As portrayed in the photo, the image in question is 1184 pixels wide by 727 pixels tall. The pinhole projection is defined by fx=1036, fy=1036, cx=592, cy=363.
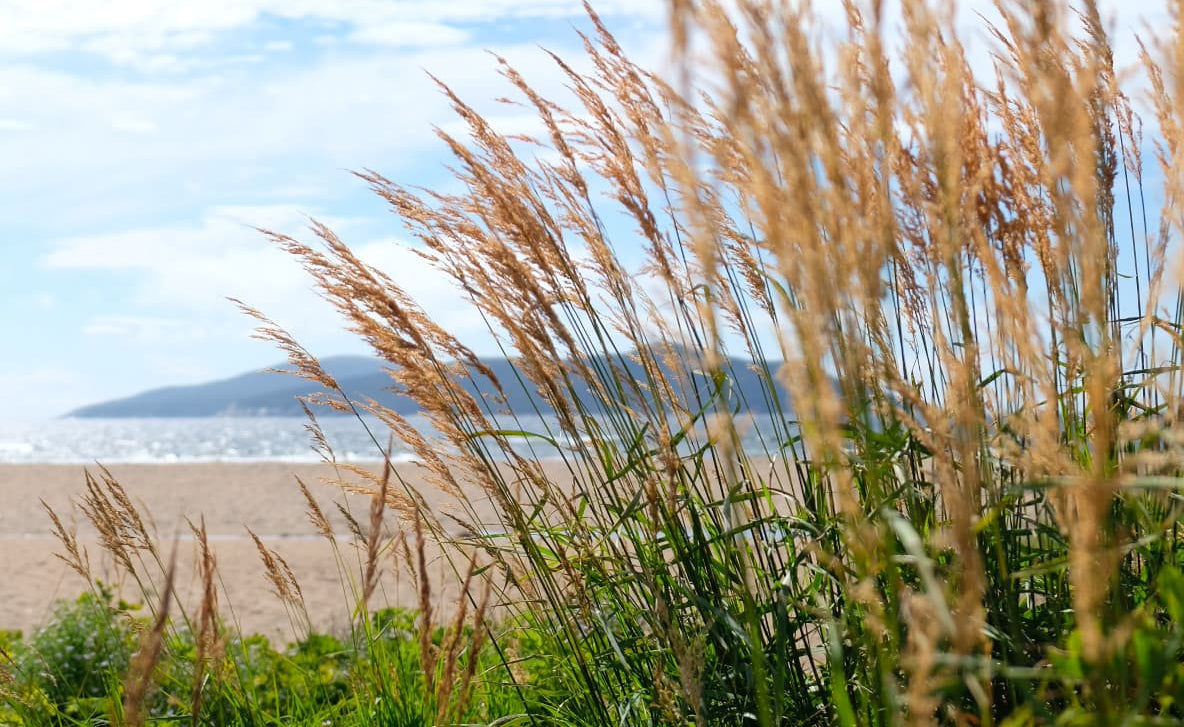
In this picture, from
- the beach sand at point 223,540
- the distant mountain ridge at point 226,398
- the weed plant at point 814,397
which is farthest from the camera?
the distant mountain ridge at point 226,398

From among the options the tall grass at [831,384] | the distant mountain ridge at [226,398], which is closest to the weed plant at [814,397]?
the tall grass at [831,384]

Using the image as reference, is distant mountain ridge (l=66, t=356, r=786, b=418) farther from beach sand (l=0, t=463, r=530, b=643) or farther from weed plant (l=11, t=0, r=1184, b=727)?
weed plant (l=11, t=0, r=1184, b=727)

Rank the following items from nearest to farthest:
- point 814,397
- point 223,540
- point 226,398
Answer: point 814,397, point 223,540, point 226,398

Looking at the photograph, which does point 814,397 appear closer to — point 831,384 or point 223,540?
point 831,384

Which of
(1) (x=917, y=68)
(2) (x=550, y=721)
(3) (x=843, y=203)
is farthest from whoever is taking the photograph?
(2) (x=550, y=721)

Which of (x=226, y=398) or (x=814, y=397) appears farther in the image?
(x=226, y=398)

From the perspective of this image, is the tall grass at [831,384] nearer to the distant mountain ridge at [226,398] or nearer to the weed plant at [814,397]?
the weed plant at [814,397]

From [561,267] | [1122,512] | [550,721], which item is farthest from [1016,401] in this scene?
[550,721]

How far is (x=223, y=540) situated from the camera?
38.2 ft

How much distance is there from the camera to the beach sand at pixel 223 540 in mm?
6793

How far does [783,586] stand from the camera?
6.11 feet

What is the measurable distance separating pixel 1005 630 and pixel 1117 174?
1.12 metres

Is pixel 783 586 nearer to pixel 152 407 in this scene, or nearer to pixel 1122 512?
pixel 1122 512

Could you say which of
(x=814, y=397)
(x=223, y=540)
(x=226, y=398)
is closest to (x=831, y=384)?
(x=814, y=397)
